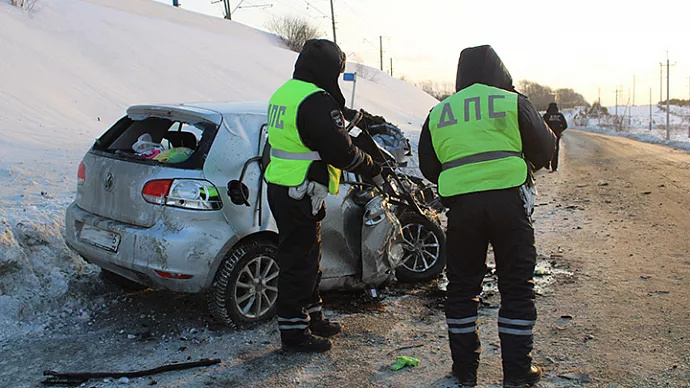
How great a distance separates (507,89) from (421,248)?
226 cm

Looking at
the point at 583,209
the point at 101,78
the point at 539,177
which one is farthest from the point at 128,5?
the point at 583,209

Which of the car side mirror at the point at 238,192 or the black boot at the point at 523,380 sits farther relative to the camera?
the car side mirror at the point at 238,192

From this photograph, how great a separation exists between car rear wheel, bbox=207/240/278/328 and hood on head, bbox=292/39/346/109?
1226 mm

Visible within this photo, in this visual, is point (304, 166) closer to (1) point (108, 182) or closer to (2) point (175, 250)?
(2) point (175, 250)

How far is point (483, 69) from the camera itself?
10.5ft

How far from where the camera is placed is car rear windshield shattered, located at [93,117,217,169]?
396cm

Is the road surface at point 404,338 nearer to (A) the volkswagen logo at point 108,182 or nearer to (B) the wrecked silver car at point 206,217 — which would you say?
(B) the wrecked silver car at point 206,217

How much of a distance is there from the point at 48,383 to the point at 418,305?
266cm

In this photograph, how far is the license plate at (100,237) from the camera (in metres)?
3.91

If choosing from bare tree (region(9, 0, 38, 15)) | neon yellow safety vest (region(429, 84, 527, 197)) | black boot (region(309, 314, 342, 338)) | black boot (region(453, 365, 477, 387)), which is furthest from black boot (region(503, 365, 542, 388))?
bare tree (region(9, 0, 38, 15))

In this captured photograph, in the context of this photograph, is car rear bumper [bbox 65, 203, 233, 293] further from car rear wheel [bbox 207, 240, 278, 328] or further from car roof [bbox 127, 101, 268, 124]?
car roof [bbox 127, 101, 268, 124]

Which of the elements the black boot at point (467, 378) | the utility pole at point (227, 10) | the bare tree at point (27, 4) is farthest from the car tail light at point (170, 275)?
the utility pole at point (227, 10)

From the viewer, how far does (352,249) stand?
14.8 ft

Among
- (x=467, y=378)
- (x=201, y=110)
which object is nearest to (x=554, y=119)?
(x=201, y=110)
